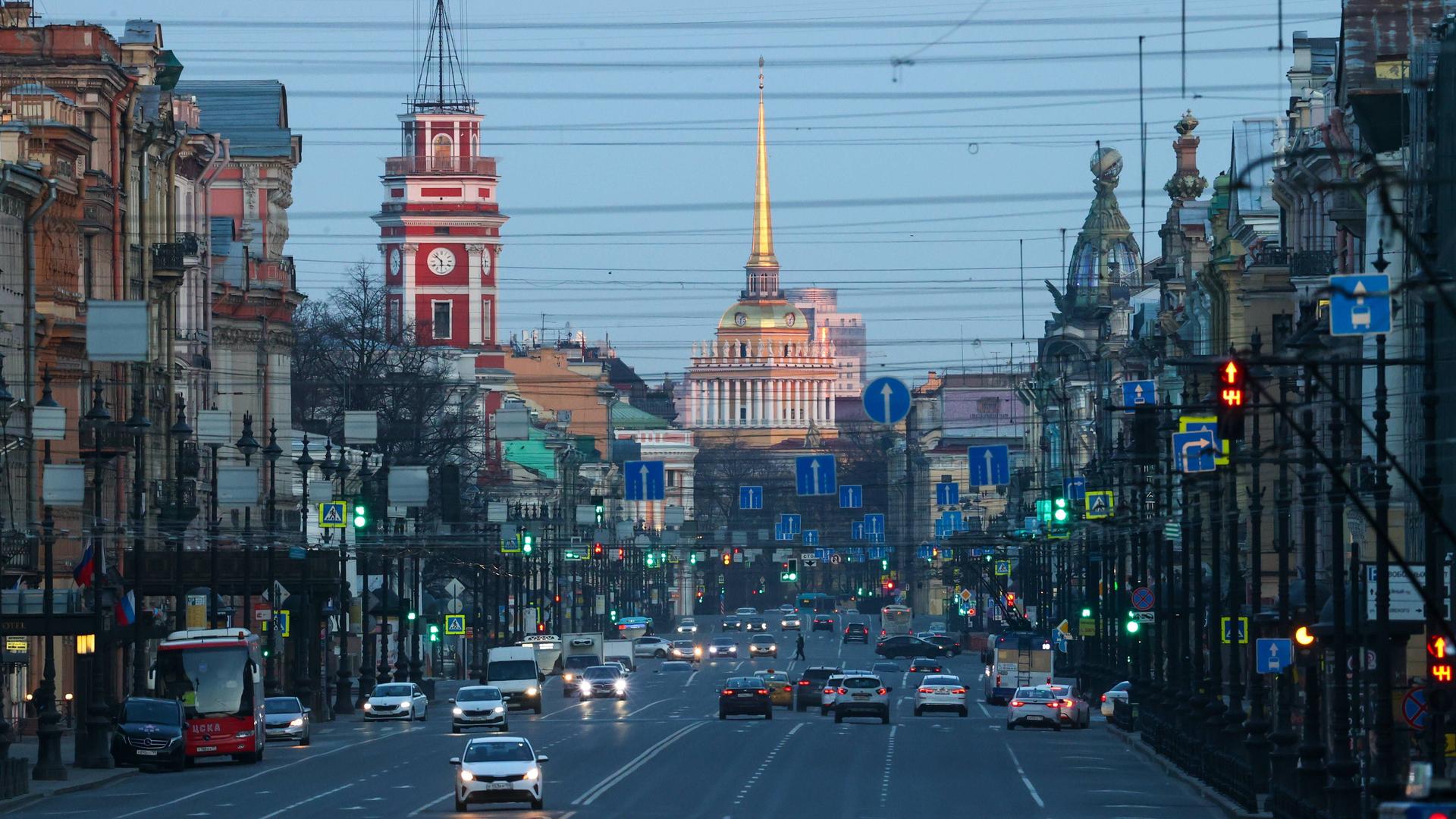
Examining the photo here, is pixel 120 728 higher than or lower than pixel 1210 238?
lower

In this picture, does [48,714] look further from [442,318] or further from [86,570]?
[442,318]

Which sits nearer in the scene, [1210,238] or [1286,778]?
[1286,778]

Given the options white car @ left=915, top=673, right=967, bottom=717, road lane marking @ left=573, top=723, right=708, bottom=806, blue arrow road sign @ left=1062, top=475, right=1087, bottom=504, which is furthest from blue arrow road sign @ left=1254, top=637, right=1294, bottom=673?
white car @ left=915, top=673, right=967, bottom=717

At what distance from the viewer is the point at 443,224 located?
7126 inches

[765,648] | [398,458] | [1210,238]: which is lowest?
[765,648]

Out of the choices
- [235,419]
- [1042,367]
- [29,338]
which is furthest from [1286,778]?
[1042,367]

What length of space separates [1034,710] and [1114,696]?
5504mm

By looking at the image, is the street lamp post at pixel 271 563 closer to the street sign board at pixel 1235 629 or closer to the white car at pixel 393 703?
the white car at pixel 393 703

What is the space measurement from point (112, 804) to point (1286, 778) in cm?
1941

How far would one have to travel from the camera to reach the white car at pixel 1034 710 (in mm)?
78000

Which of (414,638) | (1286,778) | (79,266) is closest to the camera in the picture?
(1286,778)

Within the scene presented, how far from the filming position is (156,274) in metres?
88.4

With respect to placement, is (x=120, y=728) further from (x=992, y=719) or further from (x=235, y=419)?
(x=235, y=419)

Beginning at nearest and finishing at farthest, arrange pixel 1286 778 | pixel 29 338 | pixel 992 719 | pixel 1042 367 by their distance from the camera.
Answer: pixel 1286 778 → pixel 29 338 → pixel 992 719 → pixel 1042 367
